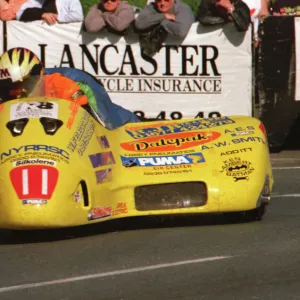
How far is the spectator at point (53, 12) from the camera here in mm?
13859

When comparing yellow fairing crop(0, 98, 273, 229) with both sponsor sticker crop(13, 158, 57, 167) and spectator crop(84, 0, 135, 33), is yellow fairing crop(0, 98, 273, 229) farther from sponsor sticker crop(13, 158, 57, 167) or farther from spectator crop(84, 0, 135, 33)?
spectator crop(84, 0, 135, 33)

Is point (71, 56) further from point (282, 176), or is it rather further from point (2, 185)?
point (2, 185)

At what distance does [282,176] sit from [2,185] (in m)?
4.35

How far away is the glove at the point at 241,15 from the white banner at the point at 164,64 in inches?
9.2

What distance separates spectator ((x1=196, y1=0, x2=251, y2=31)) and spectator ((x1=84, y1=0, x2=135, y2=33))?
2.74 feet

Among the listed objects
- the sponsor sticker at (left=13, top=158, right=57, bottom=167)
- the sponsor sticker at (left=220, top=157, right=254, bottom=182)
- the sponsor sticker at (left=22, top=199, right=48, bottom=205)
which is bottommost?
the sponsor sticker at (left=220, top=157, right=254, bottom=182)

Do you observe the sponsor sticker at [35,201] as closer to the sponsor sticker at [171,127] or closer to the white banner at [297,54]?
the sponsor sticker at [171,127]

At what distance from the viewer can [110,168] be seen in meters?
9.30

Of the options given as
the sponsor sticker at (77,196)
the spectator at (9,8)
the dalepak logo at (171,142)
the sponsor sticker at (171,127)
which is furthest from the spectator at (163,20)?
the sponsor sticker at (77,196)

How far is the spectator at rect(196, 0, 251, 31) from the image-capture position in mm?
13258

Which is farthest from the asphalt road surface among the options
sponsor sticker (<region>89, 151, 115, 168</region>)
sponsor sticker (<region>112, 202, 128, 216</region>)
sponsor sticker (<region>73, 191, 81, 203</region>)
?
sponsor sticker (<region>89, 151, 115, 168</region>)

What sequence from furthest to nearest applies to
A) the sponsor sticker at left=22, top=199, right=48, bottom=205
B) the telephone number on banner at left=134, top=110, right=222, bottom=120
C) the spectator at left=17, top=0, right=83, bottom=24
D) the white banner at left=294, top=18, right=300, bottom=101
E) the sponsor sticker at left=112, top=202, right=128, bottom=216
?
the spectator at left=17, top=0, right=83, bottom=24 < the telephone number on banner at left=134, top=110, right=222, bottom=120 < the white banner at left=294, top=18, right=300, bottom=101 < the sponsor sticker at left=112, top=202, right=128, bottom=216 < the sponsor sticker at left=22, top=199, right=48, bottom=205

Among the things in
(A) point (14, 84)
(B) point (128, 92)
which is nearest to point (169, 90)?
(B) point (128, 92)

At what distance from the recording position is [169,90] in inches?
543
